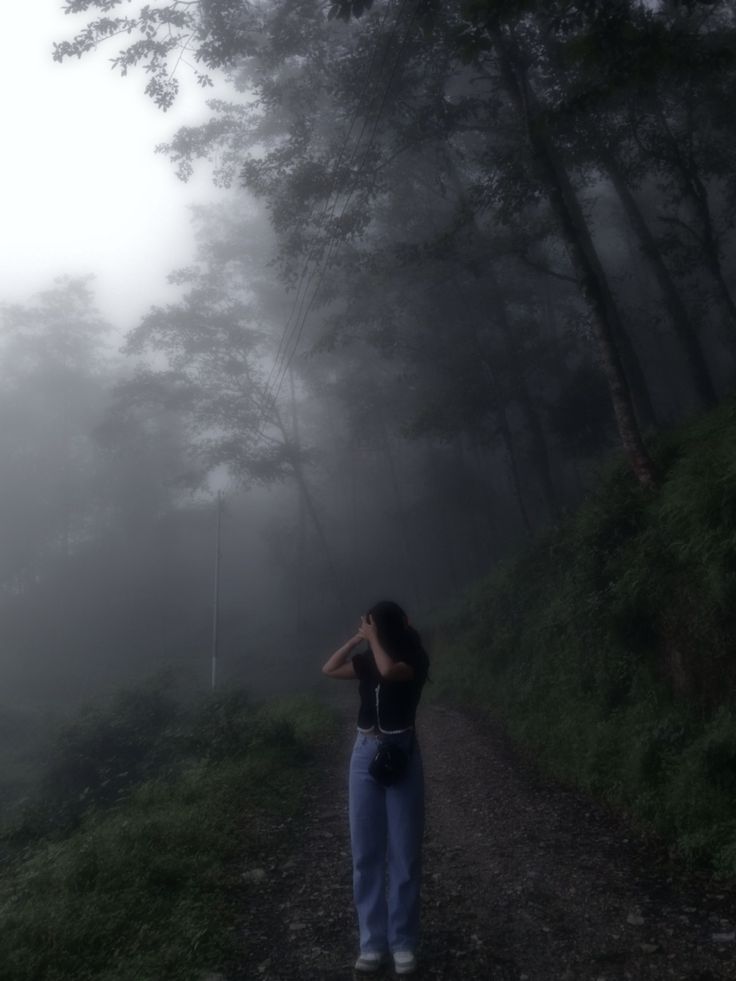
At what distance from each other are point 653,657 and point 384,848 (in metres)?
4.72

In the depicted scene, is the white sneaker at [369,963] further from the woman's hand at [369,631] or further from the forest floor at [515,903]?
the woman's hand at [369,631]

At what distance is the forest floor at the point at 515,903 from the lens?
364 cm

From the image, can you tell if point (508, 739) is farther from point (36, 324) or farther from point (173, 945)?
point (36, 324)

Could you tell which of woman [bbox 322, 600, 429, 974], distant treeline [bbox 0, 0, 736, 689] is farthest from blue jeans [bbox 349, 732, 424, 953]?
distant treeline [bbox 0, 0, 736, 689]

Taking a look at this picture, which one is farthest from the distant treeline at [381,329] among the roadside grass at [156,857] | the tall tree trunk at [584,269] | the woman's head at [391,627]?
the roadside grass at [156,857]

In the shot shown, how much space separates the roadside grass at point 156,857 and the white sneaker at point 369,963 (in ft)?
2.66

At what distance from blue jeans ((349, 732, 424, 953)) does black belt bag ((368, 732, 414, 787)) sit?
0.04 m

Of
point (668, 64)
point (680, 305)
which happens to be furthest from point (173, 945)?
point (680, 305)

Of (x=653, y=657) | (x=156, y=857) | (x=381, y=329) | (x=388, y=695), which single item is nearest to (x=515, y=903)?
(x=388, y=695)

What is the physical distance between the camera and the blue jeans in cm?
371

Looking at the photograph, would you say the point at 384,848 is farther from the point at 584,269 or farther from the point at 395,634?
the point at 584,269

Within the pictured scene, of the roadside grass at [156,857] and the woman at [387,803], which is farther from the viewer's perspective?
the roadside grass at [156,857]

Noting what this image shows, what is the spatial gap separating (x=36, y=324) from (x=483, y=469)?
2387cm

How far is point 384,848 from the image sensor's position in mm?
3850
